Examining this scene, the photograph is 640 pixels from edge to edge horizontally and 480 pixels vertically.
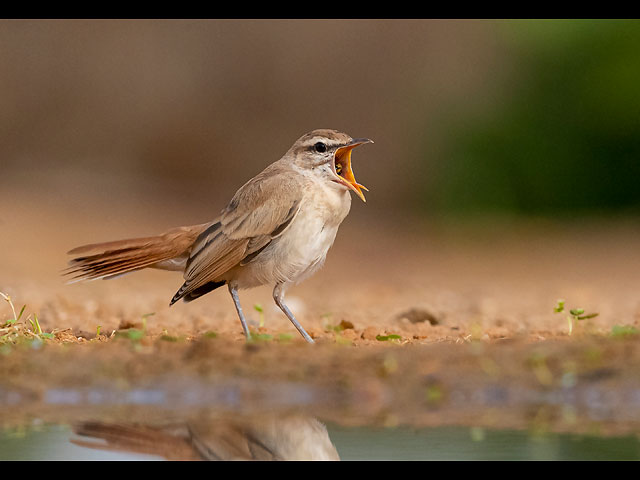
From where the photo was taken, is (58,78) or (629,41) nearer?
(629,41)

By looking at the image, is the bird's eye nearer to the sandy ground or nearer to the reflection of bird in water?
the sandy ground

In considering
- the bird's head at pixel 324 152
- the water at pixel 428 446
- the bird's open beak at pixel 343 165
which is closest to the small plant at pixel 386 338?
the bird's head at pixel 324 152

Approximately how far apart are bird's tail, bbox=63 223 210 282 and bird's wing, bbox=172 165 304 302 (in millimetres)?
205

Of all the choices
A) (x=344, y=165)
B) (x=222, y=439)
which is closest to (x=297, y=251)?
(x=344, y=165)

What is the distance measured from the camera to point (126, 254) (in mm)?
8148

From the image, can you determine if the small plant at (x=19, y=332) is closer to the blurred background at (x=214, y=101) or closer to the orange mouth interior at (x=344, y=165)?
the orange mouth interior at (x=344, y=165)

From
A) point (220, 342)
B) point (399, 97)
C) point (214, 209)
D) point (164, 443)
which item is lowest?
point (164, 443)

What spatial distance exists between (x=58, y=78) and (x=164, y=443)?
16886 millimetres

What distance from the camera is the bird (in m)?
7.82

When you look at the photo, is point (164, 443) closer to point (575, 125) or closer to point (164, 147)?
point (575, 125)

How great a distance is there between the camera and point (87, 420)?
18.4 feet

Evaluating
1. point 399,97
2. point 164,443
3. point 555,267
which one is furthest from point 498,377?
point 399,97

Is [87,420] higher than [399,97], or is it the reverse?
[399,97]

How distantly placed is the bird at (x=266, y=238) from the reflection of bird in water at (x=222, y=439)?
2.25 meters
